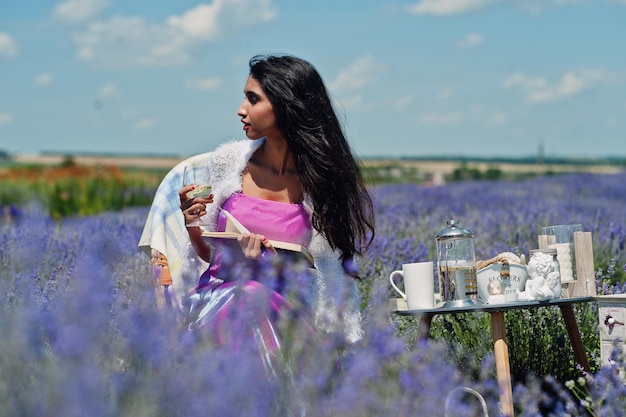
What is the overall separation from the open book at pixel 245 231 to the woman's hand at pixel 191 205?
74 mm

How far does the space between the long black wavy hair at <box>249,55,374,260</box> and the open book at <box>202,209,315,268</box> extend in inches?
9.1

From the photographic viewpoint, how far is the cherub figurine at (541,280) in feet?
8.91

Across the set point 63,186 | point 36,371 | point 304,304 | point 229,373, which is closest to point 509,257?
point 304,304

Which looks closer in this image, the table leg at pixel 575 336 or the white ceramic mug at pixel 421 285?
the white ceramic mug at pixel 421 285

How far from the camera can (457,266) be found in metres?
2.81

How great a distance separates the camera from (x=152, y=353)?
162 centimetres

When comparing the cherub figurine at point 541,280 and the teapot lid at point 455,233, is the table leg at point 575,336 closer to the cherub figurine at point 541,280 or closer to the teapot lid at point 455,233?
the cherub figurine at point 541,280

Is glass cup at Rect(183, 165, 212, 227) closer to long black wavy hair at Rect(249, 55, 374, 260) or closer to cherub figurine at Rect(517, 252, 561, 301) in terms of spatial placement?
long black wavy hair at Rect(249, 55, 374, 260)

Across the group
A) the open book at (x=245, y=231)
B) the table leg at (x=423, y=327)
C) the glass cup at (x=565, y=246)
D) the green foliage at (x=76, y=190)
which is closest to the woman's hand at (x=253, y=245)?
the open book at (x=245, y=231)

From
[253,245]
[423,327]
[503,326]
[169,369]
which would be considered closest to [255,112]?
[253,245]

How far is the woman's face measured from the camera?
3.12m

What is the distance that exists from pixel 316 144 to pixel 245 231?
1.53ft

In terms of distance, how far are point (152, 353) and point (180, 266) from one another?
5.27 ft

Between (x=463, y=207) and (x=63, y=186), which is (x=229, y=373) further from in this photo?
(x=63, y=186)
